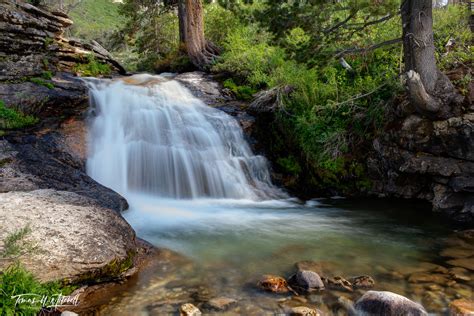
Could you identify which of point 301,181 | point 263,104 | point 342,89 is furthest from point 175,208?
point 342,89

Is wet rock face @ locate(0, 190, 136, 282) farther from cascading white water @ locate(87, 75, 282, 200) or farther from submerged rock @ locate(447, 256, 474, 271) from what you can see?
submerged rock @ locate(447, 256, 474, 271)

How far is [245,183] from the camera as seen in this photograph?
32.1 feet

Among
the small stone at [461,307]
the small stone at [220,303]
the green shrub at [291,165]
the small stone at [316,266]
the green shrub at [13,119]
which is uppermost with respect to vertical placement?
the green shrub at [13,119]

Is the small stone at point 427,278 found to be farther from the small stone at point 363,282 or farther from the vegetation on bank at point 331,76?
the vegetation on bank at point 331,76

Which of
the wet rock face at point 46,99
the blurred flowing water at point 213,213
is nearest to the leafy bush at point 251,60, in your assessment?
the blurred flowing water at point 213,213

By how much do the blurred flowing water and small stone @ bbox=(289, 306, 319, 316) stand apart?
8.4 inches

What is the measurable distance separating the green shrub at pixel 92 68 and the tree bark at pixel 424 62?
10.5m

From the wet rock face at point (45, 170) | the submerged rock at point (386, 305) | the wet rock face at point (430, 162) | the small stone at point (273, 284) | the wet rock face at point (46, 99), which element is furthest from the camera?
the wet rock face at point (46, 99)

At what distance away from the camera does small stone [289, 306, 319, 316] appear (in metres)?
4.22

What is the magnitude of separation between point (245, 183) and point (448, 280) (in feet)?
17.8

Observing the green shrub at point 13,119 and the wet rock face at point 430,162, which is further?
the green shrub at point 13,119

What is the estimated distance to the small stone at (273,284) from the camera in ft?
15.9

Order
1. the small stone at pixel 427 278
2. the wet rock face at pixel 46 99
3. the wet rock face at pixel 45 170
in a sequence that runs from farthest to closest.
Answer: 1. the wet rock face at pixel 46 99
2. the wet rock face at pixel 45 170
3. the small stone at pixel 427 278

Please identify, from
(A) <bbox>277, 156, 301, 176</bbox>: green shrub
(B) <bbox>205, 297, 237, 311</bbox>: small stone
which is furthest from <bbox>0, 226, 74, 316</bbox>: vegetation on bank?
(A) <bbox>277, 156, 301, 176</bbox>: green shrub
